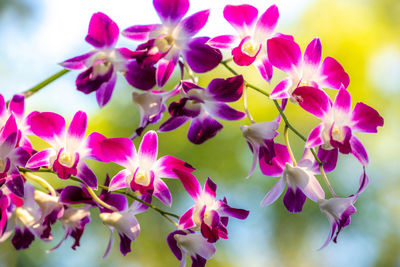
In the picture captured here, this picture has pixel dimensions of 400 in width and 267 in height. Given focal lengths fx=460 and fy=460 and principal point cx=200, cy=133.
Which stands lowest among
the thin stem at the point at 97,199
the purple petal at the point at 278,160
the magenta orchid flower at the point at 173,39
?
the thin stem at the point at 97,199

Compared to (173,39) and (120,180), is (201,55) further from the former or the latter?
(120,180)

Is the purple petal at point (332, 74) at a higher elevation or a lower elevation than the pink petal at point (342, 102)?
higher

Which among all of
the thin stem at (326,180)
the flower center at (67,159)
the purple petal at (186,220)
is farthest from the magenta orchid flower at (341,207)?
the flower center at (67,159)

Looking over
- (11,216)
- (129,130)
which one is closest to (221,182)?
(129,130)

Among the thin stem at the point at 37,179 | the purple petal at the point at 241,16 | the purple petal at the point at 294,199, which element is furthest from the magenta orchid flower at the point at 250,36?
the thin stem at the point at 37,179

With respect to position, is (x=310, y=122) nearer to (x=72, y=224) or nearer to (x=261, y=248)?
(x=261, y=248)

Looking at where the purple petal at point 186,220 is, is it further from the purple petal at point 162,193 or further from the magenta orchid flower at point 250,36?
the magenta orchid flower at point 250,36

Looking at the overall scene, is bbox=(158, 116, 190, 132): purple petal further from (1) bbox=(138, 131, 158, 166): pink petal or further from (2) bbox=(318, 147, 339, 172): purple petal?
A: (2) bbox=(318, 147, 339, 172): purple petal
